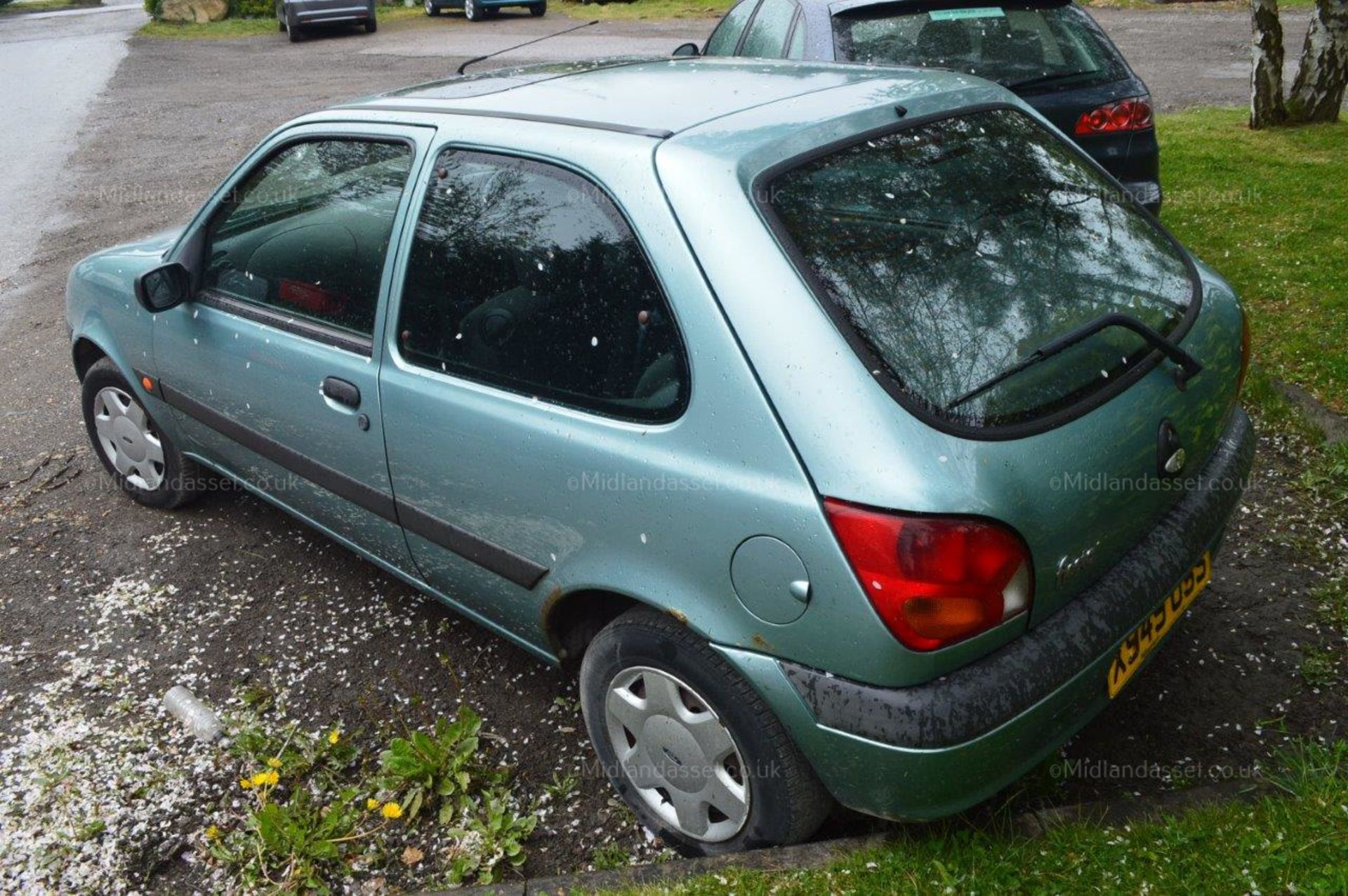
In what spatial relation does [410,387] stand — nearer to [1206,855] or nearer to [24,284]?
[1206,855]

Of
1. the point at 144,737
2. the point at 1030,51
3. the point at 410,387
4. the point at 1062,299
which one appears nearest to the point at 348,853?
the point at 144,737

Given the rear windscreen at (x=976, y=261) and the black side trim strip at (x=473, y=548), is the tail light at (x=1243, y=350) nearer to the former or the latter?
the rear windscreen at (x=976, y=261)

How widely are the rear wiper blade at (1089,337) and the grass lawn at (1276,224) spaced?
240 cm

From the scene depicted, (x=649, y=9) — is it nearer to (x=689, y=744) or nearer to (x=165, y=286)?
(x=165, y=286)

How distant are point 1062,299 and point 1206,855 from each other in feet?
4.15

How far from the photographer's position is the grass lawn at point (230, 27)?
24328 mm

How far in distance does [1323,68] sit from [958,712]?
8.72 metres

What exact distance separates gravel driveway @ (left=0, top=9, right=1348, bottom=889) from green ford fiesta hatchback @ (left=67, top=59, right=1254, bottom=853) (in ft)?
1.39

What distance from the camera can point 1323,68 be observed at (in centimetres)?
877

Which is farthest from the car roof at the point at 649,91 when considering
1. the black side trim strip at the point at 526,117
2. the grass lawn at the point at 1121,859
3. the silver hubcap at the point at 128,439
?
the silver hubcap at the point at 128,439

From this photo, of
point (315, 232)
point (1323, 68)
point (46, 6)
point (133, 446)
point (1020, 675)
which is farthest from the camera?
point (46, 6)

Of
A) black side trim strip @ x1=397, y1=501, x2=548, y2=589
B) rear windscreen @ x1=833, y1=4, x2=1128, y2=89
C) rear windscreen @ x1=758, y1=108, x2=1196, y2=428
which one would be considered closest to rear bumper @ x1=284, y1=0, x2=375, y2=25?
rear windscreen @ x1=833, y1=4, x2=1128, y2=89

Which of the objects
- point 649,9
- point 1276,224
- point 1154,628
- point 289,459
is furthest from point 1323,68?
point 649,9

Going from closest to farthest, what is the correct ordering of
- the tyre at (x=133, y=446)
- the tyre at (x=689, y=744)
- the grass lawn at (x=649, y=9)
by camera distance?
the tyre at (x=689, y=744) → the tyre at (x=133, y=446) → the grass lawn at (x=649, y=9)
